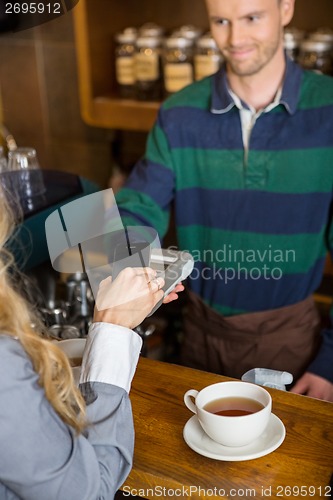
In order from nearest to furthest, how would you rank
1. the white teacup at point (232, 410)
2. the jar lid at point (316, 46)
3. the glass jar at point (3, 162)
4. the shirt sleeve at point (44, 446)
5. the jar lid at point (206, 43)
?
the shirt sleeve at point (44, 446) → the white teacup at point (232, 410) → the glass jar at point (3, 162) → the jar lid at point (316, 46) → the jar lid at point (206, 43)

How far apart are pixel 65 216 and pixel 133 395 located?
27cm

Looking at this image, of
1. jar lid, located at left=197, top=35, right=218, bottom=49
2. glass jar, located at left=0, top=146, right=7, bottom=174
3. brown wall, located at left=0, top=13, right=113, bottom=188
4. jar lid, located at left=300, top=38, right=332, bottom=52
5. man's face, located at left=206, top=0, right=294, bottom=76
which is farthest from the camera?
brown wall, located at left=0, top=13, right=113, bottom=188

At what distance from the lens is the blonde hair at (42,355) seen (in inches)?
30.9

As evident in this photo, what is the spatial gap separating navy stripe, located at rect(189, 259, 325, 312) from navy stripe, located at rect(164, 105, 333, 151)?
258 millimetres

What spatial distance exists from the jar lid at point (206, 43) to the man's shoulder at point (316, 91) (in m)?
0.52

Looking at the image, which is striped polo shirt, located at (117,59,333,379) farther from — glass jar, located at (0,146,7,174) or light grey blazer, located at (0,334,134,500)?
light grey blazer, located at (0,334,134,500)

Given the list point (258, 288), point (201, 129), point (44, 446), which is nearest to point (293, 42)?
point (201, 129)

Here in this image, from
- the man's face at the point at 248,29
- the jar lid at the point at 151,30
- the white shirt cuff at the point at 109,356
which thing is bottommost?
the white shirt cuff at the point at 109,356

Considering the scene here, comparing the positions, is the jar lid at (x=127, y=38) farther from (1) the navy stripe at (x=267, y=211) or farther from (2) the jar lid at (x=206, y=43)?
(1) the navy stripe at (x=267, y=211)

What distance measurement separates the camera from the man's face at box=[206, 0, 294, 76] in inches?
56.2

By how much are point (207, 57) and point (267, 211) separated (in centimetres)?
66

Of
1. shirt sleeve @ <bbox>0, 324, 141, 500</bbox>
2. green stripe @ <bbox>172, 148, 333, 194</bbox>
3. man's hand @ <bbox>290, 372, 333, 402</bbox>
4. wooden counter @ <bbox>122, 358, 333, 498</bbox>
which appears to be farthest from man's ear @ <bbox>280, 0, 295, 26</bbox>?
shirt sleeve @ <bbox>0, 324, 141, 500</bbox>

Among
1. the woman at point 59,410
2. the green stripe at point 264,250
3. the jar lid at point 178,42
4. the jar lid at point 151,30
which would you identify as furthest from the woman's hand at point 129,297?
the jar lid at point 151,30

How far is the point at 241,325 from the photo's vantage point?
1.51m
